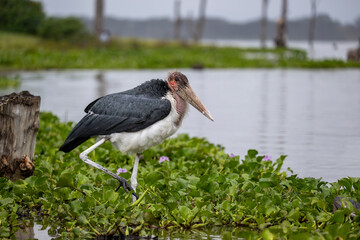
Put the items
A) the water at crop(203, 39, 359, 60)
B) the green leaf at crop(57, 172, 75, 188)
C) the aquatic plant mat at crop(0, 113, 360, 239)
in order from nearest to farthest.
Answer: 1. the aquatic plant mat at crop(0, 113, 360, 239)
2. the green leaf at crop(57, 172, 75, 188)
3. the water at crop(203, 39, 359, 60)

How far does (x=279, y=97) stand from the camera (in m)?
14.4

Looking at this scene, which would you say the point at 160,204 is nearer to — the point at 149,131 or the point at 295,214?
the point at 149,131

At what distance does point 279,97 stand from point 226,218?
9643 millimetres

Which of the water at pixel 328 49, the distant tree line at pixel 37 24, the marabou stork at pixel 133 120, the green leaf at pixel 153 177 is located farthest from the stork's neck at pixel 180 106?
the distant tree line at pixel 37 24

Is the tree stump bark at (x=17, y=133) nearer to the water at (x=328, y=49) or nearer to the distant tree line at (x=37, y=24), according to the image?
the water at (x=328, y=49)

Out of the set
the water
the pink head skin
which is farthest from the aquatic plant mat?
the water

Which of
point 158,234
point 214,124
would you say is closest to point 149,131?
point 158,234

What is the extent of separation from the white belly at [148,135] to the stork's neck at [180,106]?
0.03 metres

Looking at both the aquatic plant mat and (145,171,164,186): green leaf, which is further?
(145,171,164,186): green leaf

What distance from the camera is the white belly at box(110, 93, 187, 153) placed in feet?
17.2

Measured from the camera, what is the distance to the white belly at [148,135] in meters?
5.24

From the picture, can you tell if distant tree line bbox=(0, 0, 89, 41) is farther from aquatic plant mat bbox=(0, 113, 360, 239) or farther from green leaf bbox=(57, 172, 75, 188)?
green leaf bbox=(57, 172, 75, 188)

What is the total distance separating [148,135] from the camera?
524 centimetres

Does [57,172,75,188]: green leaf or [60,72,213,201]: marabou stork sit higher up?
[60,72,213,201]: marabou stork
